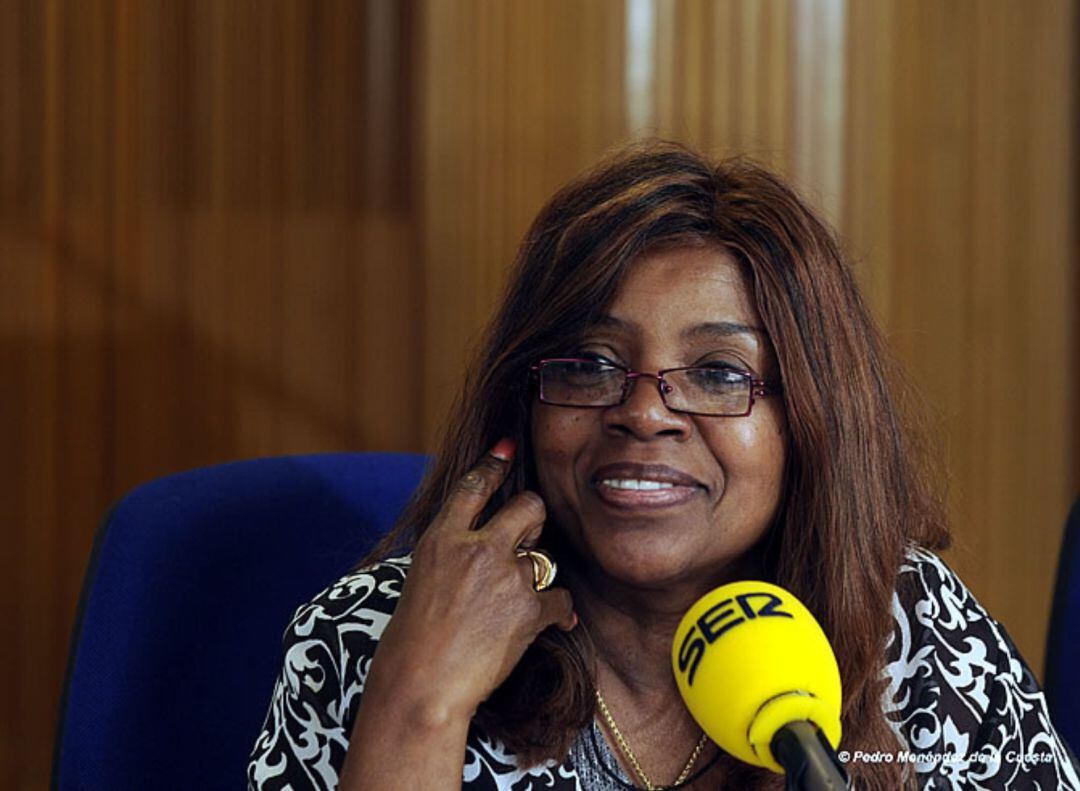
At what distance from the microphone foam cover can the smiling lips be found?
0.28 metres

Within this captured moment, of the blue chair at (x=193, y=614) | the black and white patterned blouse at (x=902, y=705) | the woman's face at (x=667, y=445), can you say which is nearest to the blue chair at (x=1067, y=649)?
the black and white patterned blouse at (x=902, y=705)

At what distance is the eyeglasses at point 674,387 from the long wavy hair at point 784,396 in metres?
0.03

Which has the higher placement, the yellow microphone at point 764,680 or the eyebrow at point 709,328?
the eyebrow at point 709,328

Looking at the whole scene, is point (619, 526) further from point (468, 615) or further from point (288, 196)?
point (288, 196)

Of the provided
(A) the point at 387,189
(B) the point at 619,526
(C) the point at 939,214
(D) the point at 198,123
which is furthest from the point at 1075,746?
(D) the point at 198,123

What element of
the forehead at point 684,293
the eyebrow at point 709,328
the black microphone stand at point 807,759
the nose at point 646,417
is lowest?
the black microphone stand at point 807,759

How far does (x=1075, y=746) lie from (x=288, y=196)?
6.40ft

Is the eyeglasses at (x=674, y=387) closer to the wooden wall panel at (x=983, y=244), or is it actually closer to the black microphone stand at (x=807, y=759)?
the black microphone stand at (x=807, y=759)

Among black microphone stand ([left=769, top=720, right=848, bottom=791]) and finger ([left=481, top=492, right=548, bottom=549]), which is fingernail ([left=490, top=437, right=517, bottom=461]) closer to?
finger ([left=481, top=492, right=548, bottom=549])

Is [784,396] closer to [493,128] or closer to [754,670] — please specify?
[754,670]

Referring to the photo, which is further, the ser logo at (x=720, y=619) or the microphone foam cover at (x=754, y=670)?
the ser logo at (x=720, y=619)

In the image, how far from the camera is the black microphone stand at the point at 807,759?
935mm

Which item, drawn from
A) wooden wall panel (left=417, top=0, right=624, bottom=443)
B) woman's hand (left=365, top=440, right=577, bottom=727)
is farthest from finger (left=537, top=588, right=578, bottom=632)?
wooden wall panel (left=417, top=0, right=624, bottom=443)

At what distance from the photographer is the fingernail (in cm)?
159
